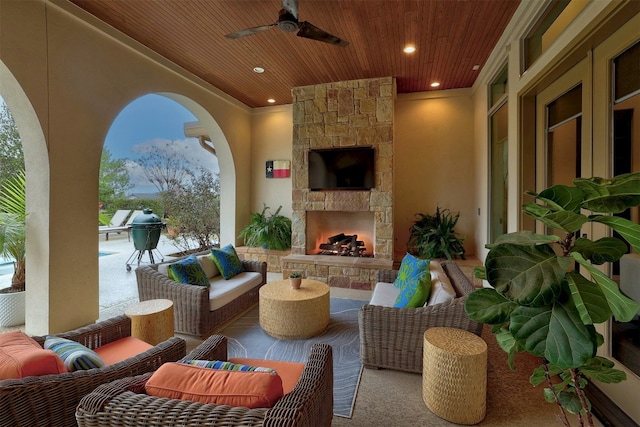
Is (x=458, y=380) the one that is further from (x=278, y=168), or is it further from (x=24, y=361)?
(x=278, y=168)

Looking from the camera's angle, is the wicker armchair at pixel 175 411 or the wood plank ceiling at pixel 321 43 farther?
the wood plank ceiling at pixel 321 43

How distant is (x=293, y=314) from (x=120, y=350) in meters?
1.35

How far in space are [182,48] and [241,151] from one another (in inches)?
95.0

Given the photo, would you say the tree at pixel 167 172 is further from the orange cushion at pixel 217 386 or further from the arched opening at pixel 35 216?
the orange cushion at pixel 217 386

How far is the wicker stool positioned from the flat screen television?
3188mm

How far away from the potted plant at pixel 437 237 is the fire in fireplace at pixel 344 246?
95cm

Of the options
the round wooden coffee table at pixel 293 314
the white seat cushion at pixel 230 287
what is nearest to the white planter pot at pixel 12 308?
the white seat cushion at pixel 230 287

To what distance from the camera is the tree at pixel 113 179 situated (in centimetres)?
1026

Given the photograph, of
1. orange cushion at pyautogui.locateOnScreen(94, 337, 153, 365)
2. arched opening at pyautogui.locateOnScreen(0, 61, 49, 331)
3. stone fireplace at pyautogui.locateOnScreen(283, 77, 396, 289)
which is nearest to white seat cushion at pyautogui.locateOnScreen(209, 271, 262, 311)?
orange cushion at pyautogui.locateOnScreen(94, 337, 153, 365)

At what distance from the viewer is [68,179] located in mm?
2939

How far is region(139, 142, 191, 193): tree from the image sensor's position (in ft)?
21.7

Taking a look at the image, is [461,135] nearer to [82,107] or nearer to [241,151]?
[241,151]

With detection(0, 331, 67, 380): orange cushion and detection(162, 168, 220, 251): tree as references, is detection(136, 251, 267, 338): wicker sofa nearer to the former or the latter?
detection(0, 331, 67, 380): orange cushion

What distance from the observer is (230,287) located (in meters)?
3.18
